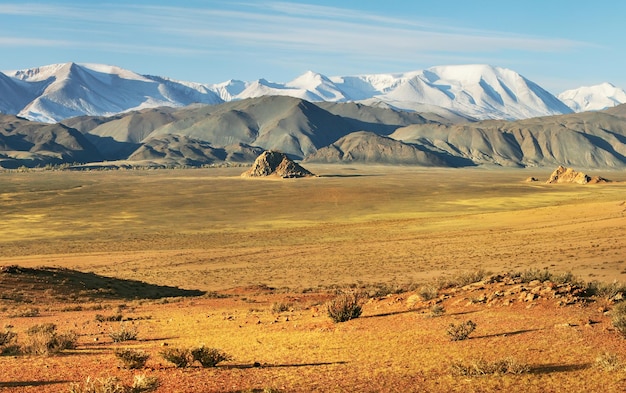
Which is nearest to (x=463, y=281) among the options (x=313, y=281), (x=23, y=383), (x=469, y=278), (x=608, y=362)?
(x=469, y=278)

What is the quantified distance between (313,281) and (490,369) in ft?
84.1

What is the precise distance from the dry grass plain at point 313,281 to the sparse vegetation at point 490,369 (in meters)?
0.23

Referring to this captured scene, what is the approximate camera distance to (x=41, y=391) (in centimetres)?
1218

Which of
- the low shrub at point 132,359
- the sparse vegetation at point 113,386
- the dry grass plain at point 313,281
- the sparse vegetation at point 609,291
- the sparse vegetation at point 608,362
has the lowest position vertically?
the dry grass plain at point 313,281

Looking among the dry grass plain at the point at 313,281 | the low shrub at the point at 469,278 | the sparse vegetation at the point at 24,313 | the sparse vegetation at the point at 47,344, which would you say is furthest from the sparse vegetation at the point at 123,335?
the low shrub at the point at 469,278

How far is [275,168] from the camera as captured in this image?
7461 inches

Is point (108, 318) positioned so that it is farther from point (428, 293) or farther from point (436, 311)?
point (436, 311)

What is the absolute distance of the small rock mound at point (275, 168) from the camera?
185 m

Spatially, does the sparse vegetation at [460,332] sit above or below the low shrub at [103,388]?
below

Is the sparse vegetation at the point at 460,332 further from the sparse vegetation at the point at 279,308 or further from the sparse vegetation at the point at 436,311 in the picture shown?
the sparse vegetation at the point at 279,308

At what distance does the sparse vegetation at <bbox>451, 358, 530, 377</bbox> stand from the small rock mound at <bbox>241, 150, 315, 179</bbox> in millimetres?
169048

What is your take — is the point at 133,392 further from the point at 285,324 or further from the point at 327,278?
the point at 327,278

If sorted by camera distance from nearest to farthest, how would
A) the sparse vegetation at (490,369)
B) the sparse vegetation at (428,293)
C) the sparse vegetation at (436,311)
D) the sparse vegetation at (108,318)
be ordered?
1. the sparse vegetation at (490,369)
2. the sparse vegetation at (436,311)
3. the sparse vegetation at (428,293)
4. the sparse vegetation at (108,318)

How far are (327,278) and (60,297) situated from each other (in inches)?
624
